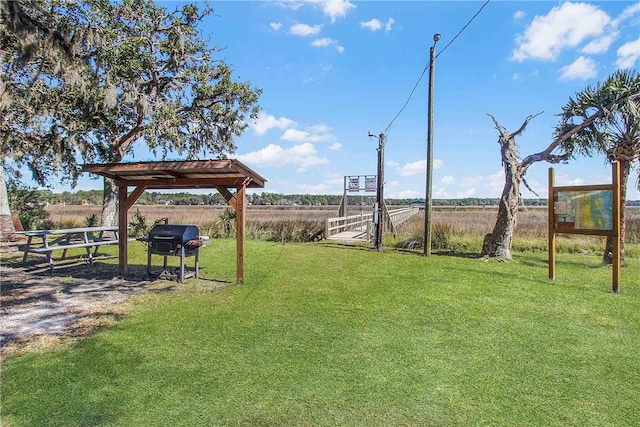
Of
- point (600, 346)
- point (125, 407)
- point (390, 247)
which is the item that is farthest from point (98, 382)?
point (390, 247)

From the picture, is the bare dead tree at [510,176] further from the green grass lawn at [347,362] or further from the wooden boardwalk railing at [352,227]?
the wooden boardwalk railing at [352,227]

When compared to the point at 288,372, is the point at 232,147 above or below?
above

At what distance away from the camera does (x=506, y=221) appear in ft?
30.9

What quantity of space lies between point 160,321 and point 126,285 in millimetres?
2355

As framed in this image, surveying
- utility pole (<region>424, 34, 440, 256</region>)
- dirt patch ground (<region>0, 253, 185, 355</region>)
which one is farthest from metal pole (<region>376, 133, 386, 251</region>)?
dirt patch ground (<region>0, 253, 185, 355</region>)

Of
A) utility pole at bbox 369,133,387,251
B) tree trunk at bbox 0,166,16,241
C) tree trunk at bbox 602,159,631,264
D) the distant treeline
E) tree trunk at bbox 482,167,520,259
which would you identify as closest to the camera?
tree trunk at bbox 602,159,631,264

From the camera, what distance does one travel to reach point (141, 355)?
11.4 feet

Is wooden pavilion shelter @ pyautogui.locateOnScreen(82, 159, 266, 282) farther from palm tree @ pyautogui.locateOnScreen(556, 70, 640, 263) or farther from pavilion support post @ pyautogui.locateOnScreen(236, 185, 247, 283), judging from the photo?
palm tree @ pyautogui.locateOnScreen(556, 70, 640, 263)

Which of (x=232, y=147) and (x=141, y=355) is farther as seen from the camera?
(x=232, y=147)

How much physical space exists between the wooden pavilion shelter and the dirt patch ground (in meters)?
0.89

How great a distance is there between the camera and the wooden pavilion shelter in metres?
6.02

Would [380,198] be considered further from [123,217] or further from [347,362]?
[347,362]

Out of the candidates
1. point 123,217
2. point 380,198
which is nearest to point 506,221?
point 380,198

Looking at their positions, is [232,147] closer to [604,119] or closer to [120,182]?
[120,182]
